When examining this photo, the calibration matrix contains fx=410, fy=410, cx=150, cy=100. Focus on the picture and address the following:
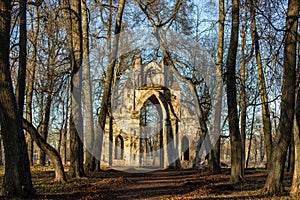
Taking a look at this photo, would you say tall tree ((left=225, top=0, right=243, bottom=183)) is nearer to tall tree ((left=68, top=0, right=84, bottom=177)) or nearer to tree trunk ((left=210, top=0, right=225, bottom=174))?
tree trunk ((left=210, top=0, right=225, bottom=174))

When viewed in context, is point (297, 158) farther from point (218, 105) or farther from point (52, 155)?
point (218, 105)

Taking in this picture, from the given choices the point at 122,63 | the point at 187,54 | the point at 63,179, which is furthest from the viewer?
the point at 122,63

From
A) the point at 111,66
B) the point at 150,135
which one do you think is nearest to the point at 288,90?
the point at 111,66

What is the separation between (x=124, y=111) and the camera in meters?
33.7

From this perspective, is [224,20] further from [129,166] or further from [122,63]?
[129,166]

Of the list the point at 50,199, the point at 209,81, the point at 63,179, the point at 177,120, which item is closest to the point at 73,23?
the point at 63,179

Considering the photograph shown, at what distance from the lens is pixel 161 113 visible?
33.4 m

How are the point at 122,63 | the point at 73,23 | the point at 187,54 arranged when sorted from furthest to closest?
the point at 122,63
the point at 187,54
the point at 73,23

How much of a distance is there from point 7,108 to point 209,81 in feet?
61.6

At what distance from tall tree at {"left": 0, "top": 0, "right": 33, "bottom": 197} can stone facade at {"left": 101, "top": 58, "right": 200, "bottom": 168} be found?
68.9 ft

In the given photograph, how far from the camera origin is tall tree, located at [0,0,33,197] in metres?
9.41

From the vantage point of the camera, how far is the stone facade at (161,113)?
31.3 meters

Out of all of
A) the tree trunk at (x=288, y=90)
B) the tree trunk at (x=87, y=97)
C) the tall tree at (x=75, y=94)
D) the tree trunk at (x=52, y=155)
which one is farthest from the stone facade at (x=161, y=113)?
the tree trunk at (x=288, y=90)

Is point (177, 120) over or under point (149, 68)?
under
